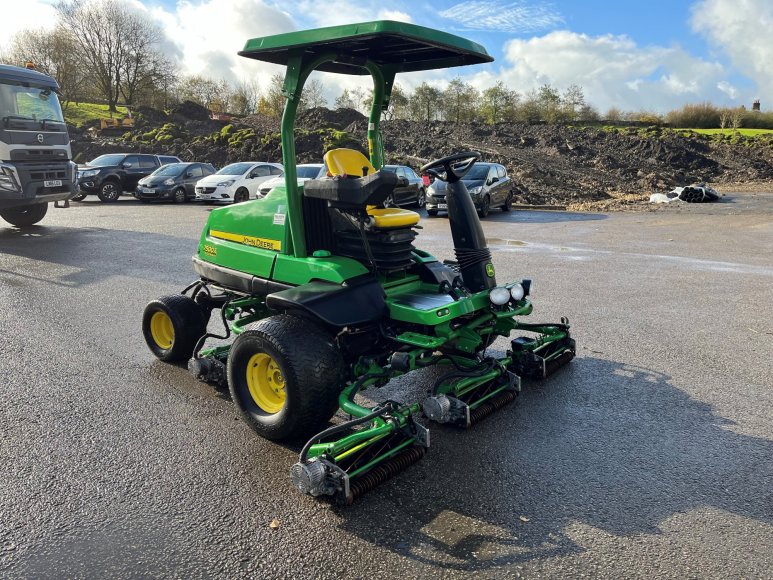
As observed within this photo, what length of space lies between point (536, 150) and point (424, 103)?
54.4ft

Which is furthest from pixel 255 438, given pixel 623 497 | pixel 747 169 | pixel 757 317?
pixel 747 169

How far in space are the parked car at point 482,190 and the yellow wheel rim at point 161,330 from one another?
1248 centimetres

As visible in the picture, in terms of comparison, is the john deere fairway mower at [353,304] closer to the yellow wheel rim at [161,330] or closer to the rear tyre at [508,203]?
the yellow wheel rim at [161,330]

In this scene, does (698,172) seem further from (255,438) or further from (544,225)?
(255,438)

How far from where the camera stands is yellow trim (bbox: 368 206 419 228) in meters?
4.27

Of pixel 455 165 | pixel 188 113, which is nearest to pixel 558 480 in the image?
pixel 455 165

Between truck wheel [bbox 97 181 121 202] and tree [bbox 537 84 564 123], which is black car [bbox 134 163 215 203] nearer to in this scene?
truck wheel [bbox 97 181 121 202]

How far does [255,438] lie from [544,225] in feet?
43.8

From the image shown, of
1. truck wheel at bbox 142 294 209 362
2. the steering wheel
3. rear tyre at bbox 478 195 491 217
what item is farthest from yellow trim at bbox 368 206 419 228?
rear tyre at bbox 478 195 491 217

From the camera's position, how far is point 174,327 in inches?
205

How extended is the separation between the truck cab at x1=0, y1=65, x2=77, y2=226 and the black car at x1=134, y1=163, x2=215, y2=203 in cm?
770

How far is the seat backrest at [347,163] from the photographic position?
4.51 metres

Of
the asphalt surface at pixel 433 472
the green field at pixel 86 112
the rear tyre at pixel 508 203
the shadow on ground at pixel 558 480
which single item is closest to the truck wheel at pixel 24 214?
the asphalt surface at pixel 433 472

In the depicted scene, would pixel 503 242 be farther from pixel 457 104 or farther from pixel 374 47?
pixel 457 104
